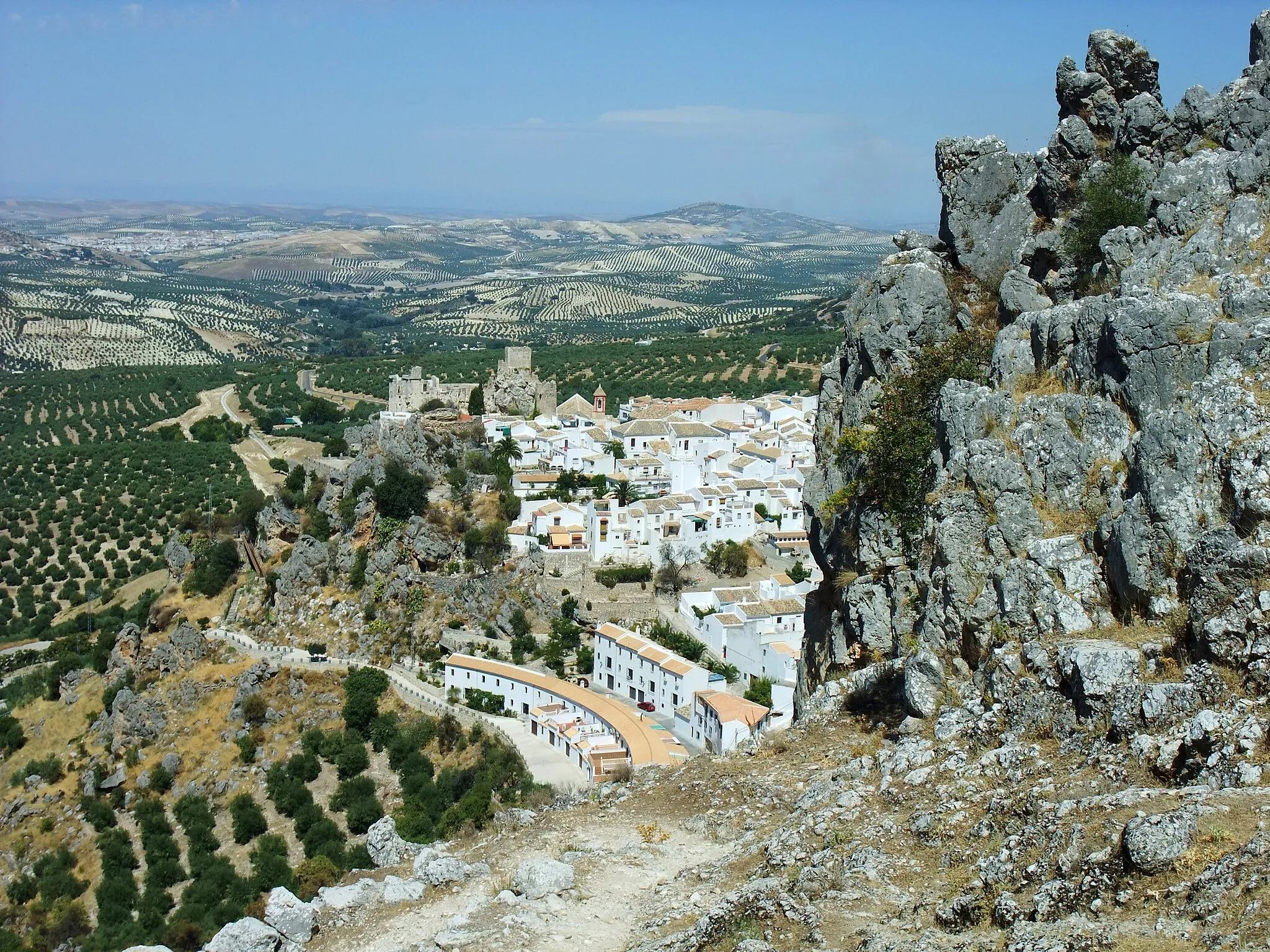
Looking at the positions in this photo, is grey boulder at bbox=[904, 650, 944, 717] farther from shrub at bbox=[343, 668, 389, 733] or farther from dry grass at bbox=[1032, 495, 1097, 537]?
shrub at bbox=[343, 668, 389, 733]

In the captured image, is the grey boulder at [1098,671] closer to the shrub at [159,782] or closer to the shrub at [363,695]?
the shrub at [363,695]

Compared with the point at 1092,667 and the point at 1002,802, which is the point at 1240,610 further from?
the point at 1002,802

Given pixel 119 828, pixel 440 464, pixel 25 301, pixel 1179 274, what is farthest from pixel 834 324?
pixel 25 301

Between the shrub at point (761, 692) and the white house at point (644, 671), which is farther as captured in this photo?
the white house at point (644, 671)

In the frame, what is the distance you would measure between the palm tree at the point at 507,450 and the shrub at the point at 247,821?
15.3 metres

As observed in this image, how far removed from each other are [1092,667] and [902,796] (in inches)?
66.3

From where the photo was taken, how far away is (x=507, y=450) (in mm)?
41906

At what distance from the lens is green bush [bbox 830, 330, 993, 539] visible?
12.4 metres

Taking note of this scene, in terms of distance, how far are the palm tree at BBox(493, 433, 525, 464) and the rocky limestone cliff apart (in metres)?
27.4

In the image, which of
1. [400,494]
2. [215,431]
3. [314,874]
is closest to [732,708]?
[314,874]

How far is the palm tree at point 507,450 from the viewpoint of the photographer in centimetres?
4156

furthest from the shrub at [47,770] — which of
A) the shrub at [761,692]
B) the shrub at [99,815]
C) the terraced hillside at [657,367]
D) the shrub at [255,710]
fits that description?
the terraced hillside at [657,367]

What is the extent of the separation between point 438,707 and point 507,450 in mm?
13070

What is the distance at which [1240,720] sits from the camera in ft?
23.6
